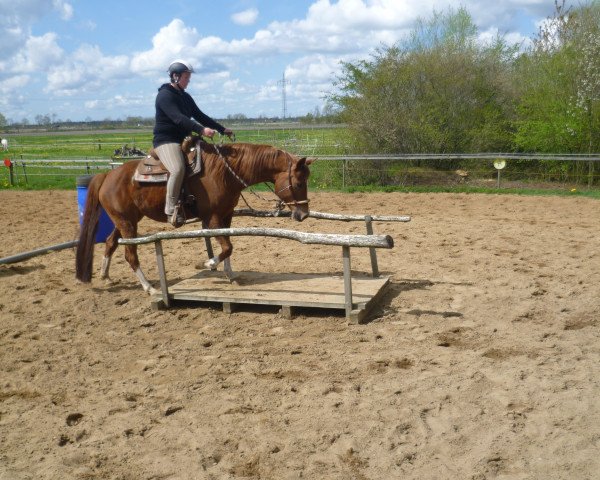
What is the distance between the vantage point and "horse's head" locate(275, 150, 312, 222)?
6.39 meters

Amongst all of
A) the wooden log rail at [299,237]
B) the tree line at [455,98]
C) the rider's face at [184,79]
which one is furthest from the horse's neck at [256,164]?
the tree line at [455,98]

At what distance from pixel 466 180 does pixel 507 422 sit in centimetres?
1570

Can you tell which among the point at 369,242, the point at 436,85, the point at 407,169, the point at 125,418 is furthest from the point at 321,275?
the point at 436,85

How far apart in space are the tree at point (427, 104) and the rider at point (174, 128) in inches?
534

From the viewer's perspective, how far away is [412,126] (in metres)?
19.1

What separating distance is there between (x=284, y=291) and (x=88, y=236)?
2.64m

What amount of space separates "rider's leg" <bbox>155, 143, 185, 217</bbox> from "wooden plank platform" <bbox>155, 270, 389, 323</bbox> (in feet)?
3.19

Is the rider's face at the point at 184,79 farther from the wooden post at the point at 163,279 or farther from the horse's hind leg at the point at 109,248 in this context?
the horse's hind leg at the point at 109,248

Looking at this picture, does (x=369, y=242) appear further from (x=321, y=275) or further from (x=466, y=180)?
(x=466, y=180)

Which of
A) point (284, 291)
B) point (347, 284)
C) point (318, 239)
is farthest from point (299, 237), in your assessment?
point (284, 291)

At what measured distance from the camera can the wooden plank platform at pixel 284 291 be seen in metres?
5.89

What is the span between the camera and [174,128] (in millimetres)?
6539

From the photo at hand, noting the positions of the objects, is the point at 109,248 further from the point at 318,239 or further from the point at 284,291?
the point at 318,239

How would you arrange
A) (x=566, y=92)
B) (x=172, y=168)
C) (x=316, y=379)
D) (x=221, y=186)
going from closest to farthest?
1. (x=316, y=379)
2. (x=172, y=168)
3. (x=221, y=186)
4. (x=566, y=92)
